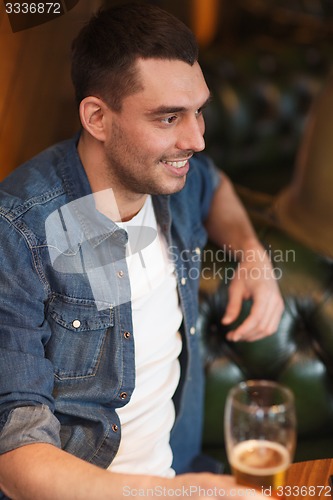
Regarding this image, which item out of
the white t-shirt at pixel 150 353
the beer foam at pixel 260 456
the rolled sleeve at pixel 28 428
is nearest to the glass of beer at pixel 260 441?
the beer foam at pixel 260 456

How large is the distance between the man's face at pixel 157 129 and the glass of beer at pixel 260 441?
0.43 m

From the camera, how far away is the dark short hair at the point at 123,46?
3.69ft

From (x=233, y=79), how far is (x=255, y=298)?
1.62 meters

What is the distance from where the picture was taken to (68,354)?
1195mm

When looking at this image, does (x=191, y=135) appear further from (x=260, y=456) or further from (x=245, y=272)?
(x=260, y=456)

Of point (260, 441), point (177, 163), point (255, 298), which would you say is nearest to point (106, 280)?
point (177, 163)

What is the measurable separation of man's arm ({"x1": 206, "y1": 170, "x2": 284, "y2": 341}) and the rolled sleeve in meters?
0.45

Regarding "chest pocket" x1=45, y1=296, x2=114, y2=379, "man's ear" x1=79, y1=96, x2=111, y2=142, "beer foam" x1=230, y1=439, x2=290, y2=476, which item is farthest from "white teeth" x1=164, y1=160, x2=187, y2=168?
"beer foam" x1=230, y1=439, x2=290, y2=476

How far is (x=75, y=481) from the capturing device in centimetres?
98

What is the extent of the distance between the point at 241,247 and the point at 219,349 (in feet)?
0.71

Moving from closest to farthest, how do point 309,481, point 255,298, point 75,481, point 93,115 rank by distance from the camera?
point 75,481 → point 309,481 → point 93,115 → point 255,298

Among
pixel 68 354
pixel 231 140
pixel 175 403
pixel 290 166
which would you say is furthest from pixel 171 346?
pixel 290 166

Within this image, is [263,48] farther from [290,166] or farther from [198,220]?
[198,220]

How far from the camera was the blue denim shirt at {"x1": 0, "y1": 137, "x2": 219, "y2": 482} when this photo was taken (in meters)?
1.09
